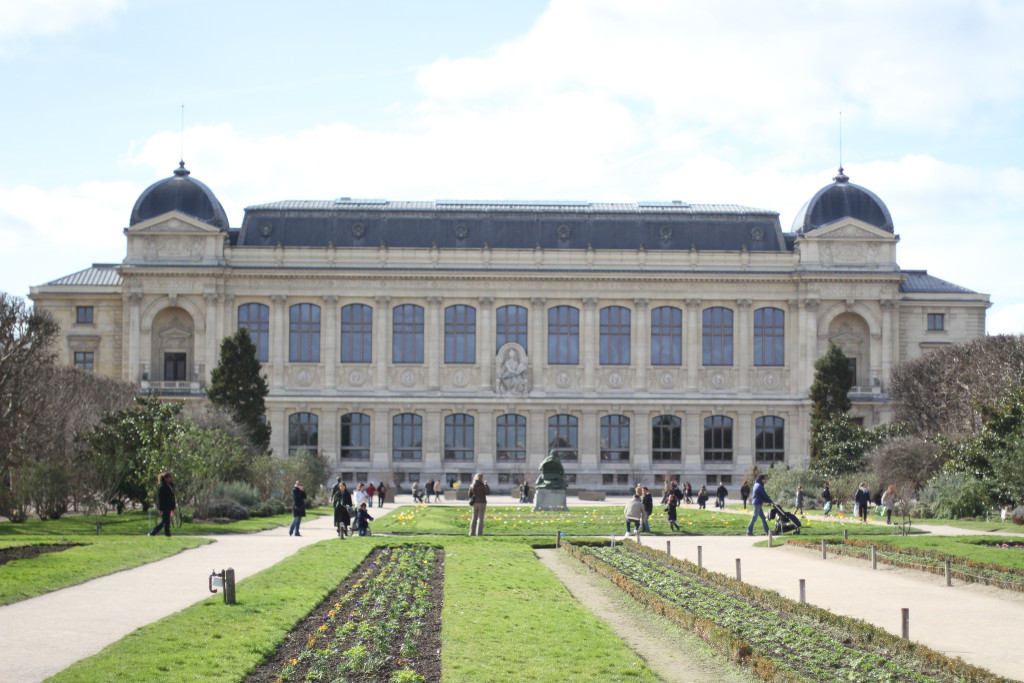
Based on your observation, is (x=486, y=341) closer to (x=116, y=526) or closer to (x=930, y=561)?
(x=116, y=526)

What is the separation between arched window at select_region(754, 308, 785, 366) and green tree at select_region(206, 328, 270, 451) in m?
38.8

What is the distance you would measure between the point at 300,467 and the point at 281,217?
3296cm

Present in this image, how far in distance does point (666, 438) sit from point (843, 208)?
21.3 m

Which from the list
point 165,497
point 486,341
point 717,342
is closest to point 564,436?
point 486,341

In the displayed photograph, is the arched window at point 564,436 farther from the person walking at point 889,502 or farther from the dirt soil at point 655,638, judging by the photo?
the dirt soil at point 655,638

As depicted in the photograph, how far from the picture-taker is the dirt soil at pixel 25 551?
28.0 meters

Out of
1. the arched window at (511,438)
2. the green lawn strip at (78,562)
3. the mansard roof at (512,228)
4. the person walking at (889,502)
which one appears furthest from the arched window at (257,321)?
the green lawn strip at (78,562)

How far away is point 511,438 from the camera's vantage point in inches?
3425

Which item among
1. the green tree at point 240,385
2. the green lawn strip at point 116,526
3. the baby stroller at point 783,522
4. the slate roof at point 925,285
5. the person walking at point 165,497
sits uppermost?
the slate roof at point 925,285

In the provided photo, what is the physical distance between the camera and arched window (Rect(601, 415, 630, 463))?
3430 inches

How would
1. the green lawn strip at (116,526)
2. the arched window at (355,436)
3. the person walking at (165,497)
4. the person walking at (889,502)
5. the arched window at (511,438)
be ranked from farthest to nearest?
the arched window at (511,438), the arched window at (355,436), the person walking at (889,502), the green lawn strip at (116,526), the person walking at (165,497)

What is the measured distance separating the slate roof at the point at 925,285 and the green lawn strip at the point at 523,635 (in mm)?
71223

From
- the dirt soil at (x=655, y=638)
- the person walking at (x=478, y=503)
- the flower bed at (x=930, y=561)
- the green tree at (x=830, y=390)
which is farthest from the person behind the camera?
the green tree at (x=830, y=390)

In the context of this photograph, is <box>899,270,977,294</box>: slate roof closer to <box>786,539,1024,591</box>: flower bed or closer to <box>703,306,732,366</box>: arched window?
<box>703,306,732,366</box>: arched window
